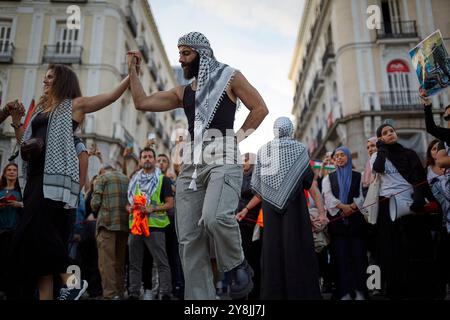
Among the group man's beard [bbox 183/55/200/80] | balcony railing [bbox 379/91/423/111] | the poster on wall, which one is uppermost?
balcony railing [bbox 379/91/423/111]

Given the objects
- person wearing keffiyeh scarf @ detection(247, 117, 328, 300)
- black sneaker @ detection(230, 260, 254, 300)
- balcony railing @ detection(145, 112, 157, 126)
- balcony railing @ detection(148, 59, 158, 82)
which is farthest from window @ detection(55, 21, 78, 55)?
black sneaker @ detection(230, 260, 254, 300)

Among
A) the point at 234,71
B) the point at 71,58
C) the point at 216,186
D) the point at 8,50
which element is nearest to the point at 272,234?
the point at 216,186

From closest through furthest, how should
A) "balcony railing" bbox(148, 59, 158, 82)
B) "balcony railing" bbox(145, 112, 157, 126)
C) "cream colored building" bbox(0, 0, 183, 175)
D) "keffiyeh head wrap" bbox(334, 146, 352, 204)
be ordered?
"keffiyeh head wrap" bbox(334, 146, 352, 204), "cream colored building" bbox(0, 0, 183, 175), "balcony railing" bbox(148, 59, 158, 82), "balcony railing" bbox(145, 112, 157, 126)

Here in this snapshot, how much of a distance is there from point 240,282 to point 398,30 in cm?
2073

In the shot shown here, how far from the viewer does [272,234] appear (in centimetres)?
358

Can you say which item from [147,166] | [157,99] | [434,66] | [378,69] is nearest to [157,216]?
[147,166]

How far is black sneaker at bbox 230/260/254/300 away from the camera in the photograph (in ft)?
7.88

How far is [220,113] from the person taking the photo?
2.65 meters

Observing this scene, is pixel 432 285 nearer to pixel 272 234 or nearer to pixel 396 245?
pixel 396 245

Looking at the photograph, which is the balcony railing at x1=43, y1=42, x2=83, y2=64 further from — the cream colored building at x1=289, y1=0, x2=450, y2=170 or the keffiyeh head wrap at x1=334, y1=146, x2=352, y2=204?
the keffiyeh head wrap at x1=334, y1=146, x2=352, y2=204

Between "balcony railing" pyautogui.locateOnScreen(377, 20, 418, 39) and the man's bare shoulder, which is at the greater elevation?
"balcony railing" pyautogui.locateOnScreen(377, 20, 418, 39)

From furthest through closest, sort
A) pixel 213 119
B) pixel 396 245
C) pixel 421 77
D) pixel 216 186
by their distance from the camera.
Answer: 1. pixel 396 245
2. pixel 421 77
3. pixel 213 119
4. pixel 216 186

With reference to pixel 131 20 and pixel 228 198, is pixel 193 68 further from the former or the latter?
pixel 131 20

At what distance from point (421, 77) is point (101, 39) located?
61.2 feet
